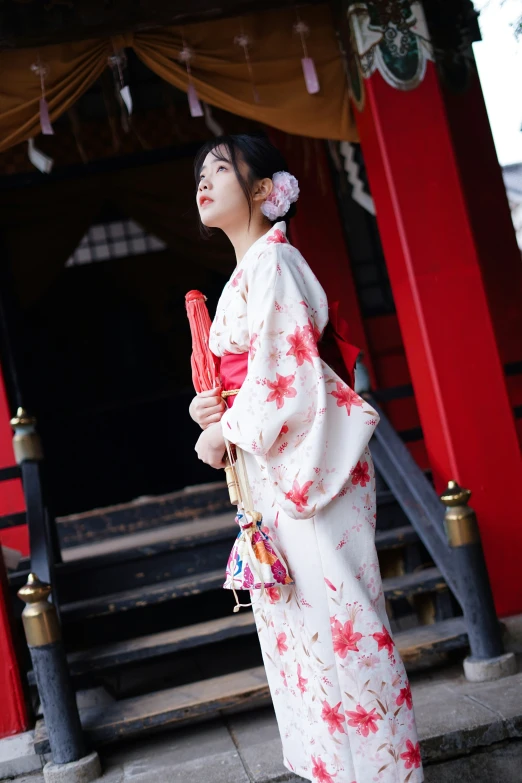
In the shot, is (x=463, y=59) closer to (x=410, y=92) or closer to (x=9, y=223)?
(x=410, y=92)

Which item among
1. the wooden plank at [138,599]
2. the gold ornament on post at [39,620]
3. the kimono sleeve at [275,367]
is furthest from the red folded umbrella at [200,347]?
the wooden plank at [138,599]

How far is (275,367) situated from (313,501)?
375 mm

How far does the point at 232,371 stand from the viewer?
2469mm

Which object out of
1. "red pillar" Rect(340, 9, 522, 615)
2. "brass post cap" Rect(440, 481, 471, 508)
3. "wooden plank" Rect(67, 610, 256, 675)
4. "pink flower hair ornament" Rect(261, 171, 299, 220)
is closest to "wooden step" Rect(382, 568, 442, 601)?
"red pillar" Rect(340, 9, 522, 615)

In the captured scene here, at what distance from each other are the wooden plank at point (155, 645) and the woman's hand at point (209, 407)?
1989mm

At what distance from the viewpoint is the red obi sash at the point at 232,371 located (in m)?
2.43

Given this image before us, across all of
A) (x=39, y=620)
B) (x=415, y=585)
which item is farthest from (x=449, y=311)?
(x=39, y=620)

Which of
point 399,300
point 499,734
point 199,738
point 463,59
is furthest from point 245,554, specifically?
point 463,59

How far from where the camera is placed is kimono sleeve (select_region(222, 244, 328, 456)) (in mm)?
2229

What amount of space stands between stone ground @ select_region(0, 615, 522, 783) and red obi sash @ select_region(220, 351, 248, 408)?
167cm

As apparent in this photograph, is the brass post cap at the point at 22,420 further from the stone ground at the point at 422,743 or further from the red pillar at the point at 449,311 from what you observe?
the red pillar at the point at 449,311

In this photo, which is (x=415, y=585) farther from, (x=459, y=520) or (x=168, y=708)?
(x=168, y=708)

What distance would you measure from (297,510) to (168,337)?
7.98 meters

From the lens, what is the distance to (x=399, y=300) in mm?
4719
